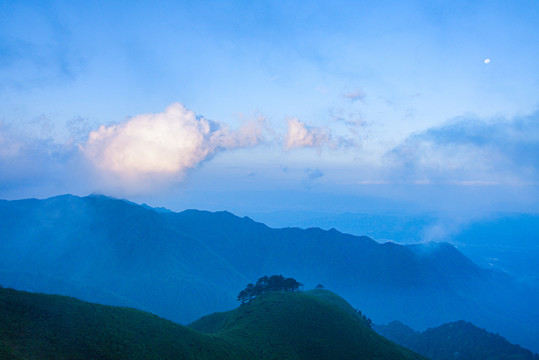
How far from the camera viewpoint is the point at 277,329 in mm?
63094

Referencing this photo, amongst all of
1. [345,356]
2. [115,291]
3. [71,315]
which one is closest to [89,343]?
[71,315]

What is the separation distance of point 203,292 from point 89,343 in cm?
13943

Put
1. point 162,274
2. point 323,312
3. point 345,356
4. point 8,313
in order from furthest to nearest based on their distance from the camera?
1. point 162,274
2. point 323,312
3. point 345,356
4. point 8,313

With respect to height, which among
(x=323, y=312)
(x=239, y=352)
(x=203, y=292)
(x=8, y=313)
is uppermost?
(x=203, y=292)

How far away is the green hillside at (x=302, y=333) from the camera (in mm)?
56625

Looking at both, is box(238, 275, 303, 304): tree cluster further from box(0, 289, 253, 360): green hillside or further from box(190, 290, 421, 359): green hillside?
box(0, 289, 253, 360): green hillside

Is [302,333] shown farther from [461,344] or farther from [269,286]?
[461,344]

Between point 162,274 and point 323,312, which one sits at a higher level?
point 162,274

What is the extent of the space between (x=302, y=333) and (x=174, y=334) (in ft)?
84.9

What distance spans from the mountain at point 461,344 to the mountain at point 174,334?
2569 inches

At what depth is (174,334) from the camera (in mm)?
47500

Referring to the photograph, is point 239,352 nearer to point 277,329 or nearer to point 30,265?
point 277,329

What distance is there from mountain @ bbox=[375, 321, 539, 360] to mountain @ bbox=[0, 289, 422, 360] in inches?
2569

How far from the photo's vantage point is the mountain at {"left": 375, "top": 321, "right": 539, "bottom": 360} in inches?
4223
